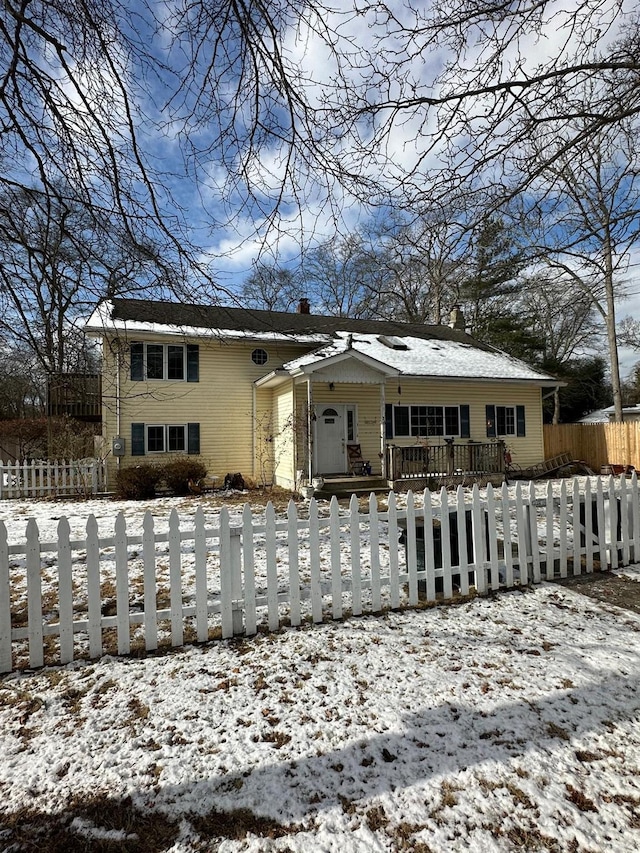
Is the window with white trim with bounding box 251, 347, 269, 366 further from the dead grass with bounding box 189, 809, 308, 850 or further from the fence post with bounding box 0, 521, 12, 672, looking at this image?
the dead grass with bounding box 189, 809, 308, 850

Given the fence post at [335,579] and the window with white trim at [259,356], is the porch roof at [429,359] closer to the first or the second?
the window with white trim at [259,356]

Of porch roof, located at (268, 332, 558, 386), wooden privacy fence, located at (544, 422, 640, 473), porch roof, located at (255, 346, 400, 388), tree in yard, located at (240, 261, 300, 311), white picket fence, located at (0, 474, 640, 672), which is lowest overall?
white picket fence, located at (0, 474, 640, 672)

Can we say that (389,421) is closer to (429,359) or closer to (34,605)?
(429,359)

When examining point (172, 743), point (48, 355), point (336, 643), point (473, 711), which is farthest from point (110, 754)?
point (48, 355)

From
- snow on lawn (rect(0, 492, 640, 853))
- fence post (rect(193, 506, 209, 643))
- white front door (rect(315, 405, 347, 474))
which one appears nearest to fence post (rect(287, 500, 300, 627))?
snow on lawn (rect(0, 492, 640, 853))

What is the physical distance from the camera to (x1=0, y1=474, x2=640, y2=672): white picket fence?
3.34 meters

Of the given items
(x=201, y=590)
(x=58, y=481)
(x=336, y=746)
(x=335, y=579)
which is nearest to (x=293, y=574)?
(x=335, y=579)

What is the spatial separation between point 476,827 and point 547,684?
1.36 m

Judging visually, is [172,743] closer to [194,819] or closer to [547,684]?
[194,819]

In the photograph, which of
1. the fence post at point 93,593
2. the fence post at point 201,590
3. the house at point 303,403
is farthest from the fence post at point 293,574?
the house at point 303,403

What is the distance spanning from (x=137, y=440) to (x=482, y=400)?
39.9ft

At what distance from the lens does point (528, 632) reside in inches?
147

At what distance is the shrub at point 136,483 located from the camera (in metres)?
12.0

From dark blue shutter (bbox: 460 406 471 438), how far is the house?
1.6 inches
